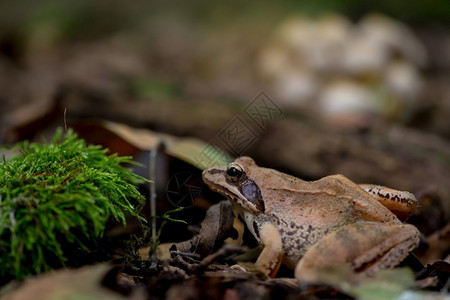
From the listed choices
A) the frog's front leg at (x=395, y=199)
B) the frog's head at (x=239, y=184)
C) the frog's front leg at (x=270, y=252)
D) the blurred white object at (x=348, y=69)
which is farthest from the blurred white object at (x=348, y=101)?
the frog's front leg at (x=270, y=252)

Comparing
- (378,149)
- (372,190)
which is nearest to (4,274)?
(372,190)

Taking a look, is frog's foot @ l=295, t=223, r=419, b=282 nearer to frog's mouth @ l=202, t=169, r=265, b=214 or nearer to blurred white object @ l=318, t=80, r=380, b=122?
frog's mouth @ l=202, t=169, r=265, b=214

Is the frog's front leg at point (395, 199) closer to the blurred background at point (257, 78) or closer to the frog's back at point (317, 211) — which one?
the frog's back at point (317, 211)

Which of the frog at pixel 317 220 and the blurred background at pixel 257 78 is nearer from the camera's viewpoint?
the frog at pixel 317 220

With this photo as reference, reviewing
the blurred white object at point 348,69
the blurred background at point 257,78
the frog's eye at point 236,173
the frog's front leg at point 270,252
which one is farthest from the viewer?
the blurred white object at point 348,69

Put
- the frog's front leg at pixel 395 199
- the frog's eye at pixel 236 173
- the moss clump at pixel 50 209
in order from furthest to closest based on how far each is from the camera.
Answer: the frog's eye at pixel 236 173
the frog's front leg at pixel 395 199
the moss clump at pixel 50 209

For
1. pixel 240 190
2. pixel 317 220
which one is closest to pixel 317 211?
pixel 317 220

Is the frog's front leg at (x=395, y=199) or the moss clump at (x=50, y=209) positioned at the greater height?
the frog's front leg at (x=395, y=199)
